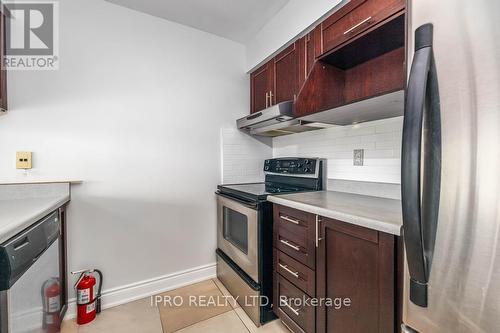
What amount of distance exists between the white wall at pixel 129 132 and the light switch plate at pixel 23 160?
0.04m

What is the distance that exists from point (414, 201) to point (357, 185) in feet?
3.77

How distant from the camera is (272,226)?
1616 millimetres

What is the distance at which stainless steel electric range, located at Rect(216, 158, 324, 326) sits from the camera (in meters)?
1.59

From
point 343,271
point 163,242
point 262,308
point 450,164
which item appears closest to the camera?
point 450,164

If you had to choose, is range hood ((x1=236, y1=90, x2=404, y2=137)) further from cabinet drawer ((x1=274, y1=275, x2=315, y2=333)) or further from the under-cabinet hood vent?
cabinet drawer ((x1=274, y1=275, x2=315, y2=333))

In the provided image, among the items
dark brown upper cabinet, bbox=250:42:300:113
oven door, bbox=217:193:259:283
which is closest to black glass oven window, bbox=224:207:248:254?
oven door, bbox=217:193:259:283

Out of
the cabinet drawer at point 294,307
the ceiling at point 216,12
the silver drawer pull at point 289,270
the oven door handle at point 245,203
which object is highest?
the ceiling at point 216,12

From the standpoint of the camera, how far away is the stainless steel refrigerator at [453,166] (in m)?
0.51

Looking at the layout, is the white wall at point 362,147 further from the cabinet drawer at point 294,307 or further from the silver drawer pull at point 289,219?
the cabinet drawer at point 294,307

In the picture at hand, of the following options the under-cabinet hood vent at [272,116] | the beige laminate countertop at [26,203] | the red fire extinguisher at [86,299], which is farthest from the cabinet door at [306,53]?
the red fire extinguisher at [86,299]

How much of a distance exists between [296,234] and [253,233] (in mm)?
363

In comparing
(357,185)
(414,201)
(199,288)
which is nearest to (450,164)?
→ (414,201)

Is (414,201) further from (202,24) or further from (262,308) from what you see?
(202,24)
